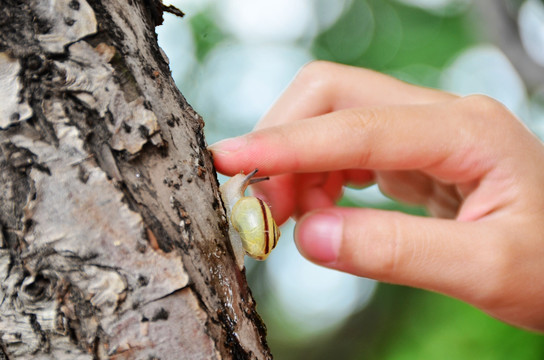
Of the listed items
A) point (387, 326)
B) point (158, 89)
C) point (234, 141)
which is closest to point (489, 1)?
point (234, 141)

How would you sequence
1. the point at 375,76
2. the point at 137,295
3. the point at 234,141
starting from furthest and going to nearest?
the point at 375,76, the point at 234,141, the point at 137,295

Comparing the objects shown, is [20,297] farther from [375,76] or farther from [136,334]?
[375,76]

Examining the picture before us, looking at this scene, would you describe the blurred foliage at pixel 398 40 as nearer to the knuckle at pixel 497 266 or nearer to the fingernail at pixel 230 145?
the knuckle at pixel 497 266

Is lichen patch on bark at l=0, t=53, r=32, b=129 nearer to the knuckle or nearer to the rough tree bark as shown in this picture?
the rough tree bark

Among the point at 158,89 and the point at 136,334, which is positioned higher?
the point at 158,89

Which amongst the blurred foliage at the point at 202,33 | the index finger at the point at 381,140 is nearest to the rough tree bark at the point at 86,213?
the index finger at the point at 381,140

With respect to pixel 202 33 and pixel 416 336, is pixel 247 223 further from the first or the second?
pixel 202 33
